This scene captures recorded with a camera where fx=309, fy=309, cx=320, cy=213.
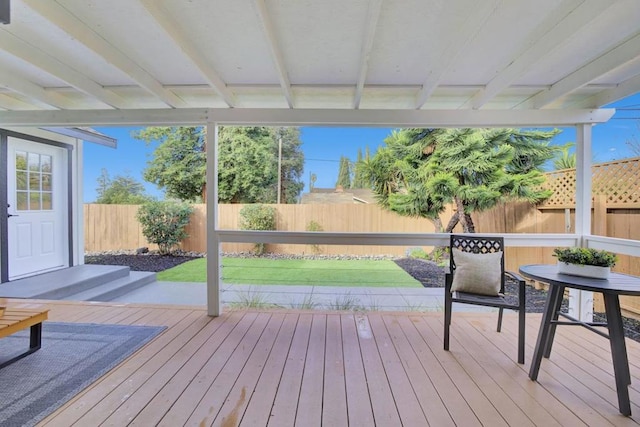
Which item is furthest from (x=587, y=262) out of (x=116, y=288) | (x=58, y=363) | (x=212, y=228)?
(x=116, y=288)

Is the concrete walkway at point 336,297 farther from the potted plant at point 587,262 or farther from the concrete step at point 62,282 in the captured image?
the concrete step at point 62,282

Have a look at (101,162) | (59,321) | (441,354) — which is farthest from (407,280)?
(101,162)

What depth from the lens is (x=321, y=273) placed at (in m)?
4.04

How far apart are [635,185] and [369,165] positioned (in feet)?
10.6

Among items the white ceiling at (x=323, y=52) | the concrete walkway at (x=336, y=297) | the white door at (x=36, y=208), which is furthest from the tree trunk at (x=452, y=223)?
the white door at (x=36, y=208)

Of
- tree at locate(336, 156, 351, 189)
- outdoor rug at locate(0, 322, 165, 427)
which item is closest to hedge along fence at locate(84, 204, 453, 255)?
tree at locate(336, 156, 351, 189)

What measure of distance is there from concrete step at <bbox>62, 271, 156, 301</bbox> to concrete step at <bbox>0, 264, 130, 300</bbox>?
2.4 inches

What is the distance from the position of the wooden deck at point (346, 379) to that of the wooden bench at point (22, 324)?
0.65 meters

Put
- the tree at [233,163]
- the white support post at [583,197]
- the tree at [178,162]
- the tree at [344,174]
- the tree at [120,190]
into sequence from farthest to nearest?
the tree at [178,162]
the tree at [233,163]
the tree at [120,190]
the tree at [344,174]
the white support post at [583,197]

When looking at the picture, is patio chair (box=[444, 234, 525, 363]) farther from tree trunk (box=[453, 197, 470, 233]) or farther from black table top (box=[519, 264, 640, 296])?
tree trunk (box=[453, 197, 470, 233])

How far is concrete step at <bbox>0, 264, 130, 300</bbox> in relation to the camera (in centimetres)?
371

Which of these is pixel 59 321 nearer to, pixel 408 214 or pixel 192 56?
pixel 192 56

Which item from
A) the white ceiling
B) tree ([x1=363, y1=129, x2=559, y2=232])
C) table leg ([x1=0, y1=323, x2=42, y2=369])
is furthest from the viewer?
tree ([x1=363, y1=129, x2=559, y2=232])

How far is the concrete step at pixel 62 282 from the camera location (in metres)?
3.71
